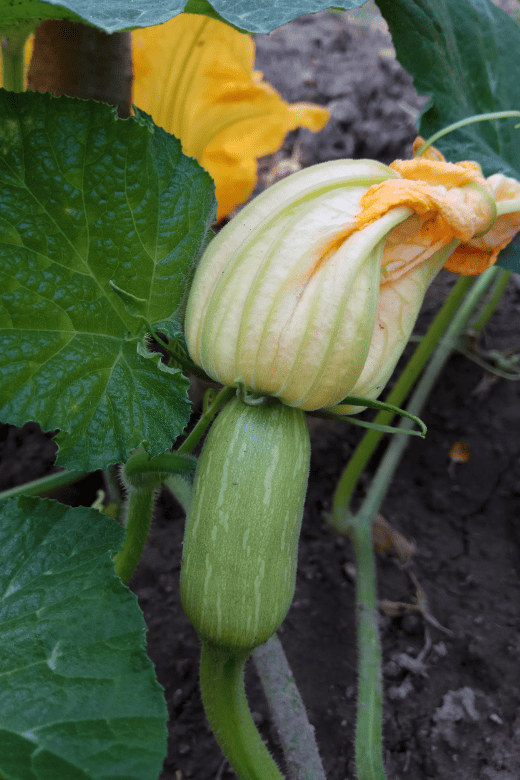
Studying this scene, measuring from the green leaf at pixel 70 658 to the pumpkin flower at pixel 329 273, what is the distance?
29cm

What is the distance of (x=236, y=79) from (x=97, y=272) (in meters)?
0.61

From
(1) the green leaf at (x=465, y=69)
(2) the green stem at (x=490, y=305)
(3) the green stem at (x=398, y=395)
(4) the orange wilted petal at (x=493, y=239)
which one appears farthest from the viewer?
(2) the green stem at (x=490, y=305)

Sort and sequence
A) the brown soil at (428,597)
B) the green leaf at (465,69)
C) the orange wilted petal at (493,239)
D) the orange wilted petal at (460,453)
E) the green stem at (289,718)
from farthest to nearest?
the orange wilted petal at (460,453) < the brown soil at (428,597) < the green leaf at (465,69) < the green stem at (289,718) < the orange wilted petal at (493,239)

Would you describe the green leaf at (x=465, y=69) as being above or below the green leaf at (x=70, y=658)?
above

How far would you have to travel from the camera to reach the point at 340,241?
0.76 meters

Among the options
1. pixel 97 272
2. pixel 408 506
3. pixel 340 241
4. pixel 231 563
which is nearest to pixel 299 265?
pixel 340 241

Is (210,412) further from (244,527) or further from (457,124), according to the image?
(457,124)

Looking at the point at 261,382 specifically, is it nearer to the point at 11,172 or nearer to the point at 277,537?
the point at 277,537

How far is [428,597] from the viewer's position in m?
1.51

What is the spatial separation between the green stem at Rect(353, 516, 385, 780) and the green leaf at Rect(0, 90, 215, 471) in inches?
26.0

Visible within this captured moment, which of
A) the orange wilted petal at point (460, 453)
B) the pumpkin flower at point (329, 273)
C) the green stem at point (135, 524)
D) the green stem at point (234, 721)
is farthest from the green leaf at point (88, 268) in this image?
the orange wilted petal at point (460, 453)

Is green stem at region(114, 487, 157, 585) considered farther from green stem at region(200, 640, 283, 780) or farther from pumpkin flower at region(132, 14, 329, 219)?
pumpkin flower at region(132, 14, 329, 219)

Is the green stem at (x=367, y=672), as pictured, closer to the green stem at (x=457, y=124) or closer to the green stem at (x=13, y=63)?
the green stem at (x=457, y=124)

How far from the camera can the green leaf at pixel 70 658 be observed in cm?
64
